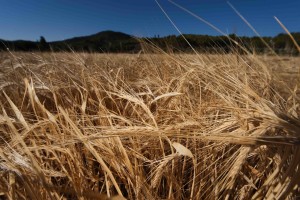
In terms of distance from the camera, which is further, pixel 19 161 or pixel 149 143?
pixel 149 143

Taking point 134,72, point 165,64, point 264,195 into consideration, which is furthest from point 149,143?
point 134,72

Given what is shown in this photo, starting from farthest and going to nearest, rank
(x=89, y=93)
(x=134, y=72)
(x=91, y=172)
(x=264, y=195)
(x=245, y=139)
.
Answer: (x=134, y=72) < (x=89, y=93) < (x=91, y=172) < (x=264, y=195) < (x=245, y=139)

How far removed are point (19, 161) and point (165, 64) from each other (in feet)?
2.93

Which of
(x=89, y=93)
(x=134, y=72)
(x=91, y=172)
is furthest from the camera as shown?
(x=134, y=72)

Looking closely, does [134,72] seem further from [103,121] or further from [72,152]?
[72,152]

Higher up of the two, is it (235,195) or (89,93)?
(89,93)

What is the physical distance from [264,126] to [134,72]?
98 cm

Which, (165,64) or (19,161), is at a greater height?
(165,64)

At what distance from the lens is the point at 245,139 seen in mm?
359

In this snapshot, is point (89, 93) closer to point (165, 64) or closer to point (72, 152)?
point (72, 152)

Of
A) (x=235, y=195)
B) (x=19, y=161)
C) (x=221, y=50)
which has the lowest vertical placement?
(x=235, y=195)

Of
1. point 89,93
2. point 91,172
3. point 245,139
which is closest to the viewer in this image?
point 245,139

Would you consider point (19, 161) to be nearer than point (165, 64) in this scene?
Yes

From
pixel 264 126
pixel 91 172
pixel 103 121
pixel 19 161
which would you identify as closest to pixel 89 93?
pixel 103 121
